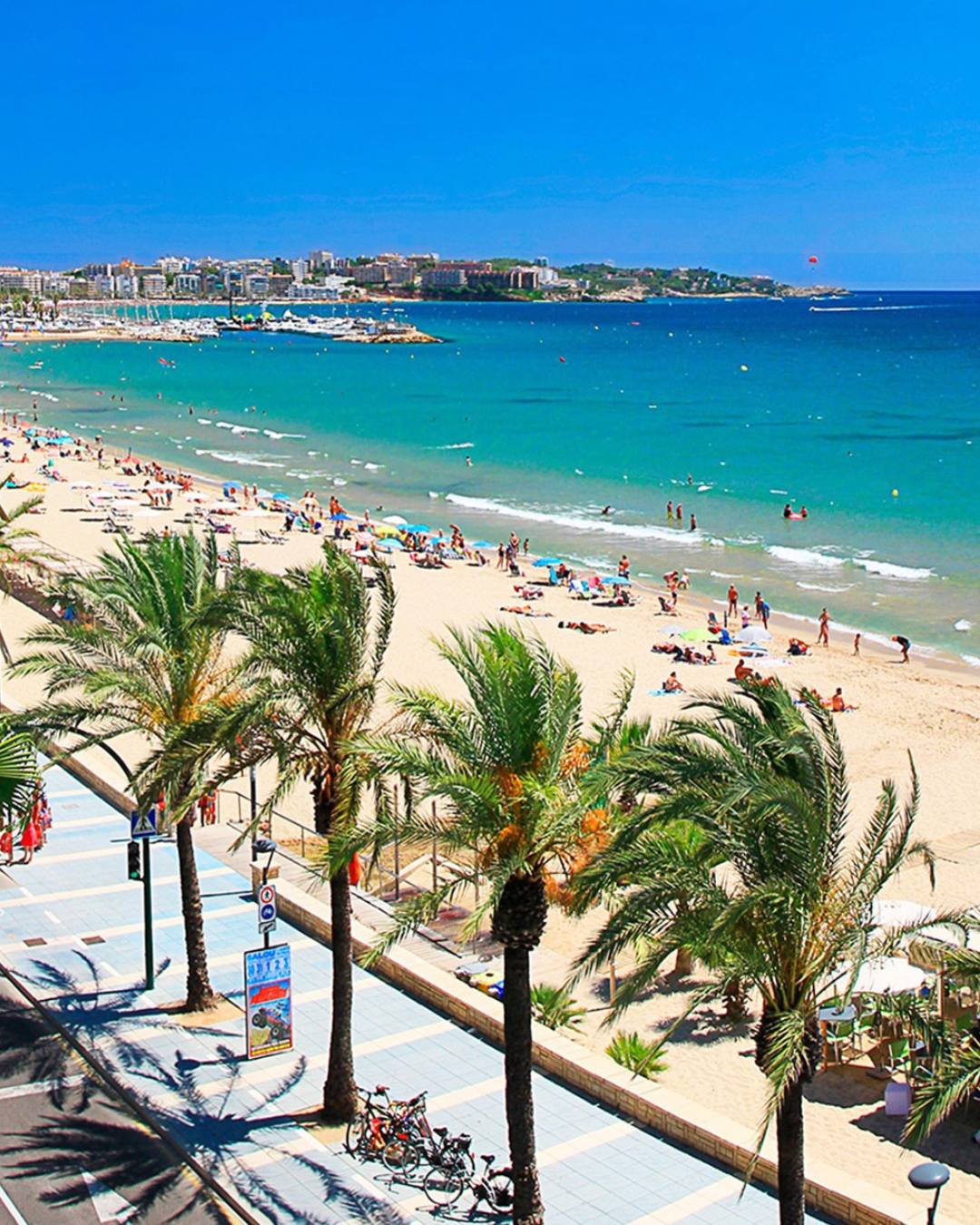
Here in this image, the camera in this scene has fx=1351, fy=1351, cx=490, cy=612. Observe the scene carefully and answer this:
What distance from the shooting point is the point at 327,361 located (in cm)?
15575

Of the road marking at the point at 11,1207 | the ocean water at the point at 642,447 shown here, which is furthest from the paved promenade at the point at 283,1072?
the ocean water at the point at 642,447

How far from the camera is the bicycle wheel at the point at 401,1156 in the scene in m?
10.7

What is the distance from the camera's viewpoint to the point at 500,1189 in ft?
33.9

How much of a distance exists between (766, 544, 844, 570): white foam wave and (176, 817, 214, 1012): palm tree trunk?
33634 mm

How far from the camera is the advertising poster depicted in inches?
478

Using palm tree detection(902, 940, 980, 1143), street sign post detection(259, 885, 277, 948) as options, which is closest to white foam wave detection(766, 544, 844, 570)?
street sign post detection(259, 885, 277, 948)

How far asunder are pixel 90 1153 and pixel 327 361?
14960 cm

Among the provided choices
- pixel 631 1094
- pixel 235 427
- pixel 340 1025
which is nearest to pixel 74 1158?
pixel 340 1025

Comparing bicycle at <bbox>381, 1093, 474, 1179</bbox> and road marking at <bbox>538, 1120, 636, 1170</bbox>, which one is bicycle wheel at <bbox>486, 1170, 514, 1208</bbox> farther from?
road marking at <bbox>538, 1120, 636, 1170</bbox>

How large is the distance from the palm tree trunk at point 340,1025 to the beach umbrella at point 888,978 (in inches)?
203

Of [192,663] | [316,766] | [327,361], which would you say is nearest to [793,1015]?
[316,766]

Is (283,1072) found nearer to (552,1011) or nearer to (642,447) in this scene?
(552,1011)

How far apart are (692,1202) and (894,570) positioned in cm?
3526

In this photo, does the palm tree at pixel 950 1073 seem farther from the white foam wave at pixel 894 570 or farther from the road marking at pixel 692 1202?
the white foam wave at pixel 894 570
